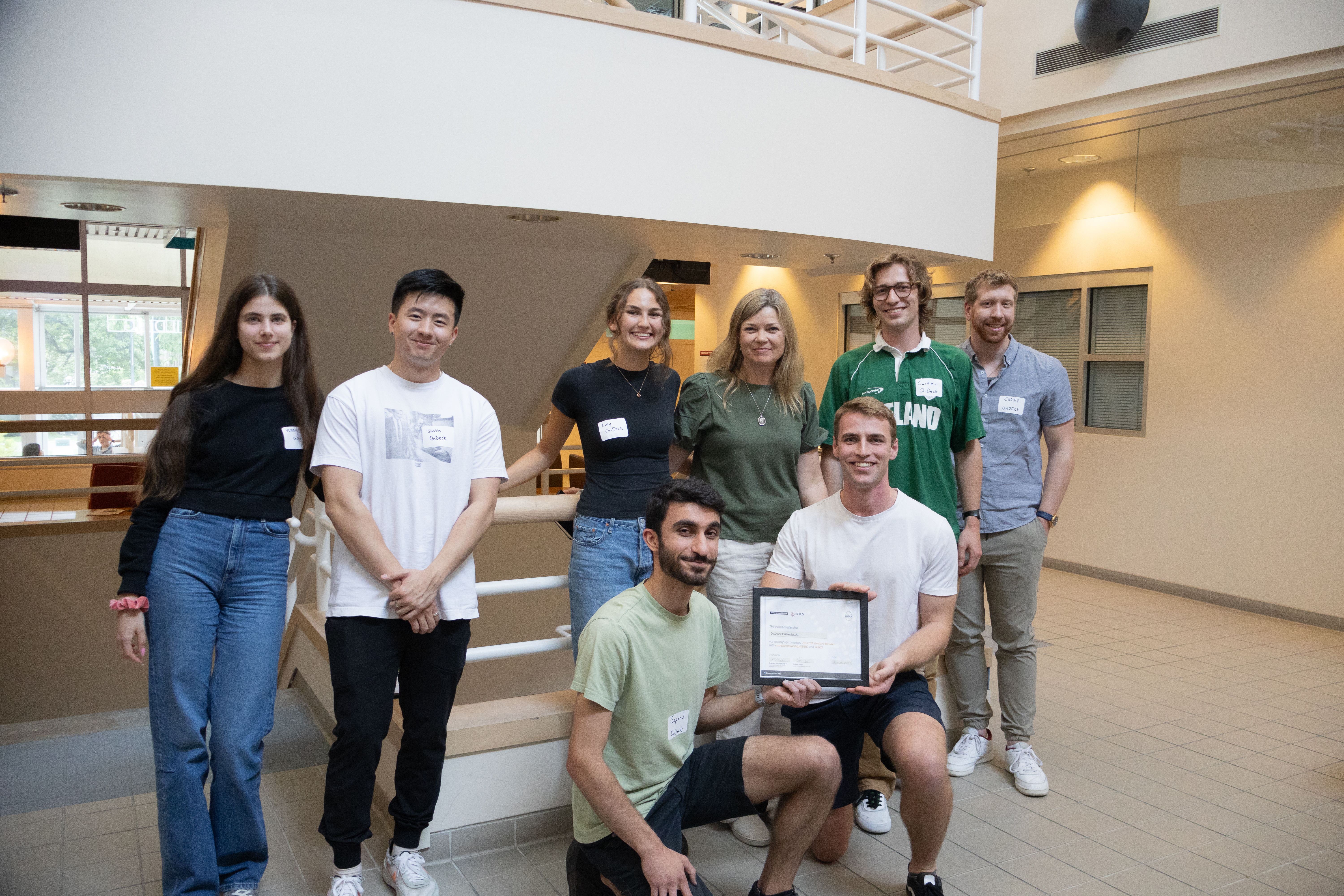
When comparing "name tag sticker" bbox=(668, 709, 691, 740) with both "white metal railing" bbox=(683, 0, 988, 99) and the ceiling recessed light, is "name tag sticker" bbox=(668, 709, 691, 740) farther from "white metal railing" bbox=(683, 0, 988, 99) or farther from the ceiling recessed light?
the ceiling recessed light

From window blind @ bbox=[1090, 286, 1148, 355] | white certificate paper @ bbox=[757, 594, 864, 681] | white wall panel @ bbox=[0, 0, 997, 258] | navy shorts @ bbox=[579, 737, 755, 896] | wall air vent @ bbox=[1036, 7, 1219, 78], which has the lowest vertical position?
navy shorts @ bbox=[579, 737, 755, 896]

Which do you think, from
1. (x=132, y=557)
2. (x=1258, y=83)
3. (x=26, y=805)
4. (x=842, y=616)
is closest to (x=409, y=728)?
(x=132, y=557)

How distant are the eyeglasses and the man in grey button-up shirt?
45 cm

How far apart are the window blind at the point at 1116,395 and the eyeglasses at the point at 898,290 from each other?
513 cm

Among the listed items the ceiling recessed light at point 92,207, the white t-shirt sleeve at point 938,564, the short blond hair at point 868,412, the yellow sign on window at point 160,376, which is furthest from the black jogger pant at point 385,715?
the yellow sign on window at point 160,376

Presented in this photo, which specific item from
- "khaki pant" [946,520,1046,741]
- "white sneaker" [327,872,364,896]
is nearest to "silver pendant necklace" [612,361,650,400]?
"khaki pant" [946,520,1046,741]

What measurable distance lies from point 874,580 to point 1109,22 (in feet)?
16.6

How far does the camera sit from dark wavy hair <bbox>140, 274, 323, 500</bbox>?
2.24 metres

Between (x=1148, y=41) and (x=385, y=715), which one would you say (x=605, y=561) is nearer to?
(x=385, y=715)

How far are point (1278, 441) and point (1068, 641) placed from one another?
7.54 feet

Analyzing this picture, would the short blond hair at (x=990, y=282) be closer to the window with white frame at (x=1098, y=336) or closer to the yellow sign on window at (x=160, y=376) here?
the window with white frame at (x=1098, y=336)

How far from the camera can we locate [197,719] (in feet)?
7.41

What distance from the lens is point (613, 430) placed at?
272 centimetres

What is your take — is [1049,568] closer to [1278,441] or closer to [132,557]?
[1278,441]
